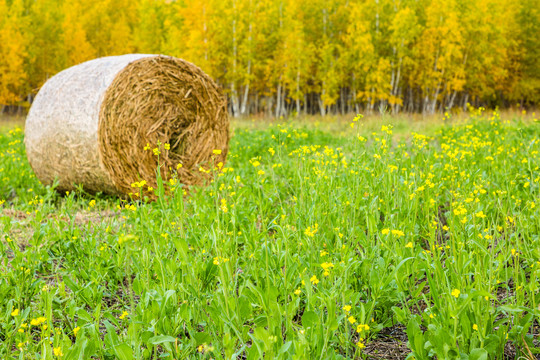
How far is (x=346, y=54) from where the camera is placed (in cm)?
2758

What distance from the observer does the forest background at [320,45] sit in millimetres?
26516

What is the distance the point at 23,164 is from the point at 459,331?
7.97 meters

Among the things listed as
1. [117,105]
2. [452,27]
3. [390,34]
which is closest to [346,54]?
[390,34]

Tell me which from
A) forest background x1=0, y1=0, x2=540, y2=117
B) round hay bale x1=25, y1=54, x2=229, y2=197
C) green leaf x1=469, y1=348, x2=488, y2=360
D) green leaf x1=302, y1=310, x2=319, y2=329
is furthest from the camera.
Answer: forest background x1=0, y1=0, x2=540, y2=117

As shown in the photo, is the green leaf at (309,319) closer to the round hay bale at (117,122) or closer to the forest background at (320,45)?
the round hay bale at (117,122)

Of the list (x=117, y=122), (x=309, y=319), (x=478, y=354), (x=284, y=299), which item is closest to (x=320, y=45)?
(x=117, y=122)

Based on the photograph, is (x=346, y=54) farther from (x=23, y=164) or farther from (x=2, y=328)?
(x=2, y=328)

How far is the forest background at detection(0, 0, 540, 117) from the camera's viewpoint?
26.5 metres

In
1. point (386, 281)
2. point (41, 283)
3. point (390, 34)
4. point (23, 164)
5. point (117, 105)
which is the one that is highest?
point (390, 34)

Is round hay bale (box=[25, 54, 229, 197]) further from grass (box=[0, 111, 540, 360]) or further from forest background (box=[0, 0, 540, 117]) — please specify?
forest background (box=[0, 0, 540, 117])

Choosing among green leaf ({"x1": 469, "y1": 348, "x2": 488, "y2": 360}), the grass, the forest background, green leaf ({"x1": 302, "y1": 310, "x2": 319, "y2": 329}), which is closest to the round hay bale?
the grass

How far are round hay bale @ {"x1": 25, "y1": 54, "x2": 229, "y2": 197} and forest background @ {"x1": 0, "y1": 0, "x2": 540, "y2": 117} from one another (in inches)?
740

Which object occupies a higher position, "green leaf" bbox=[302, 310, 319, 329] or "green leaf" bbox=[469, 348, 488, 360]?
"green leaf" bbox=[302, 310, 319, 329]

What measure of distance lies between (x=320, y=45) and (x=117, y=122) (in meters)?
24.4
